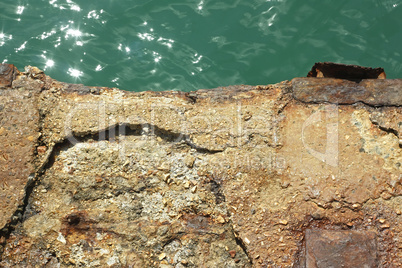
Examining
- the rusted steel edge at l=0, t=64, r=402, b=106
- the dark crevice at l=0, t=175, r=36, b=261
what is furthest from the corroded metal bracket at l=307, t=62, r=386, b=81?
the dark crevice at l=0, t=175, r=36, b=261

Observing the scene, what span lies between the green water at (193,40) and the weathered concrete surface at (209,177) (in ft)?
5.85

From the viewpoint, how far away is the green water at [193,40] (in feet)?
14.4

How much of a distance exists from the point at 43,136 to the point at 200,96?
1.07 meters

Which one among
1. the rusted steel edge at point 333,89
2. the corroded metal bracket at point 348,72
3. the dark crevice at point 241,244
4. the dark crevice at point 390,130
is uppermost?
the corroded metal bracket at point 348,72

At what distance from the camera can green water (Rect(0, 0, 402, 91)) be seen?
4.40 meters

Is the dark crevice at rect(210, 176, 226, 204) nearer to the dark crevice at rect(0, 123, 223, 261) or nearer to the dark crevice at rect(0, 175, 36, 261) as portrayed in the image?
the dark crevice at rect(0, 123, 223, 261)

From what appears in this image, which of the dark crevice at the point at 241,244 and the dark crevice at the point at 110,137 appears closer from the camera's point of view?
the dark crevice at the point at 241,244

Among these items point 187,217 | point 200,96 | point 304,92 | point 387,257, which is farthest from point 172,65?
point 387,257

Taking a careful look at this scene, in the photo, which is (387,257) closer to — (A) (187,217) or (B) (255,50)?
(A) (187,217)

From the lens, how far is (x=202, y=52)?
4.46 metres

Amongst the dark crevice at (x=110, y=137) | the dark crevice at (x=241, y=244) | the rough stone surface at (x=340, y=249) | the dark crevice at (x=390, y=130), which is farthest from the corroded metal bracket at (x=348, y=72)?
the dark crevice at (x=241, y=244)

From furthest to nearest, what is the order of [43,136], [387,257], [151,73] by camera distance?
[151,73] → [43,136] → [387,257]

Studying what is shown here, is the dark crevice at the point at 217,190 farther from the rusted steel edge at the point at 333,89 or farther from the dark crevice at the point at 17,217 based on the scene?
the dark crevice at the point at 17,217

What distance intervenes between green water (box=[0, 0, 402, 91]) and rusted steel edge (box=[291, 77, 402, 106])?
6.30ft
